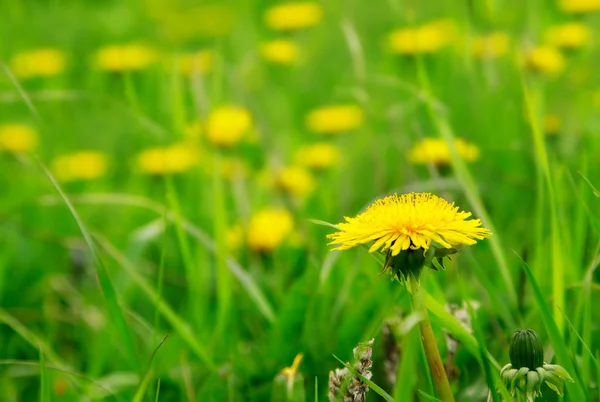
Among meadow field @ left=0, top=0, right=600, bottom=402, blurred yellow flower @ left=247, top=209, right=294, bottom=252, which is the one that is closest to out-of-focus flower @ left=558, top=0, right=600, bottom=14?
meadow field @ left=0, top=0, right=600, bottom=402

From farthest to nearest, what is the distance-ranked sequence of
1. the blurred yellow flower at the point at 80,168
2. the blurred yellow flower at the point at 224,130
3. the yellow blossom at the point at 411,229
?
the blurred yellow flower at the point at 80,168 < the blurred yellow flower at the point at 224,130 < the yellow blossom at the point at 411,229

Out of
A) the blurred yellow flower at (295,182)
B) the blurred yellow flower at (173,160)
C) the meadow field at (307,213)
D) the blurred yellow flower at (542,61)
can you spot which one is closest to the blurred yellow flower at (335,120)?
the meadow field at (307,213)

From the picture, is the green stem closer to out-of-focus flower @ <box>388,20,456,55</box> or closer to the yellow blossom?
the yellow blossom

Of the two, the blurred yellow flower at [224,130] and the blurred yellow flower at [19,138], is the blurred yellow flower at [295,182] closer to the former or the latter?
the blurred yellow flower at [224,130]

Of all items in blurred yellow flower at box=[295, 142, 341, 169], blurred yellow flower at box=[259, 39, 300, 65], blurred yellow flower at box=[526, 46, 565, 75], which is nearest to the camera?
blurred yellow flower at box=[526, 46, 565, 75]

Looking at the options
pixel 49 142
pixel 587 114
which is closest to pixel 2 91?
pixel 49 142

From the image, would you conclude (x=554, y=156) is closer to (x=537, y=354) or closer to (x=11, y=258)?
(x=537, y=354)

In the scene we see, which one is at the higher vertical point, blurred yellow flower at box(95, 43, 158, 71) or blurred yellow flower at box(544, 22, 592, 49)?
blurred yellow flower at box(544, 22, 592, 49)
